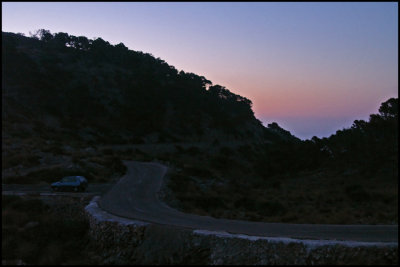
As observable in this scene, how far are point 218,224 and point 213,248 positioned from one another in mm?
3839

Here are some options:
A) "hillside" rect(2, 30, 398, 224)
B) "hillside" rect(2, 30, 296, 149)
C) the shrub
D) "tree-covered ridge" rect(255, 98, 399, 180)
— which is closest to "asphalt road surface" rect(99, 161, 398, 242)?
"hillside" rect(2, 30, 398, 224)

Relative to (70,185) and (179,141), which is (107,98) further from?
(70,185)

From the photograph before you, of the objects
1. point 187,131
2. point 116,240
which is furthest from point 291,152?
point 116,240

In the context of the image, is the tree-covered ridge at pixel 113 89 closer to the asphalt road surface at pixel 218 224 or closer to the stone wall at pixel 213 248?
the asphalt road surface at pixel 218 224

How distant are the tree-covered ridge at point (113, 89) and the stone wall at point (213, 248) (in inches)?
2444

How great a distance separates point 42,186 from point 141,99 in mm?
68702

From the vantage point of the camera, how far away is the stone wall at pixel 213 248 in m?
10.7

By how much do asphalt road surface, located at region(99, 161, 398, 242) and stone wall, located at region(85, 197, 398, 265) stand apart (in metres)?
1.52

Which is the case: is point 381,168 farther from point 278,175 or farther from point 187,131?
point 187,131

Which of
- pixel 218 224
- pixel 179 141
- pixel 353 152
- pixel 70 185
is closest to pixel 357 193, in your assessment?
pixel 353 152

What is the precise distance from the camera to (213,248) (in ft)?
40.5

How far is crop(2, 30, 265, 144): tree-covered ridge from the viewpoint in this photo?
8038 centimetres

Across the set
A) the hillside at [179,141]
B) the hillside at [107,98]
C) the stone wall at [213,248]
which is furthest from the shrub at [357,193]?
the hillside at [107,98]

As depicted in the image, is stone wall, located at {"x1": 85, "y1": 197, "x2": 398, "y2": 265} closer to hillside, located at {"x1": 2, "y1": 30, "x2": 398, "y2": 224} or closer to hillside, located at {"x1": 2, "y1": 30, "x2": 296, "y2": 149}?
hillside, located at {"x1": 2, "y1": 30, "x2": 398, "y2": 224}
